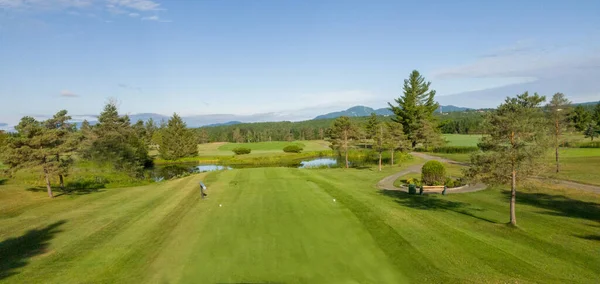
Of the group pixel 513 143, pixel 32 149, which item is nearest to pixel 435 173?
pixel 513 143

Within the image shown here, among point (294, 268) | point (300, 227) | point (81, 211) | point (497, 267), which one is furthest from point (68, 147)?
point (497, 267)

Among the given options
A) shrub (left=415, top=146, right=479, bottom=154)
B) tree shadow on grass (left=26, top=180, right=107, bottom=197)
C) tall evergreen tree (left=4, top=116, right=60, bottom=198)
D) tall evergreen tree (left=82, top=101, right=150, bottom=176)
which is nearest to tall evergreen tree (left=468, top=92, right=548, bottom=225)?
tall evergreen tree (left=4, top=116, right=60, bottom=198)

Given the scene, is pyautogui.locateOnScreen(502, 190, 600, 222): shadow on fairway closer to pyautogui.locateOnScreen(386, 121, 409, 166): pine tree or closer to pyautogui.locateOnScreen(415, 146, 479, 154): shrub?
pyautogui.locateOnScreen(386, 121, 409, 166): pine tree

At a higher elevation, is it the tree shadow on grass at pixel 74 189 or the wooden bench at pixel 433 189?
the tree shadow on grass at pixel 74 189

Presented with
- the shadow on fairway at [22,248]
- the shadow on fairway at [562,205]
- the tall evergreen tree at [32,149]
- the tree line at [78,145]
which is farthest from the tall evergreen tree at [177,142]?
the shadow on fairway at [562,205]

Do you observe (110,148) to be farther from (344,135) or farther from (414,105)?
(414,105)

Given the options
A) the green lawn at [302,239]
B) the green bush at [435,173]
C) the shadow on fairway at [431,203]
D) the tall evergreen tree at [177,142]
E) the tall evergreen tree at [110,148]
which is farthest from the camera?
the tall evergreen tree at [177,142]

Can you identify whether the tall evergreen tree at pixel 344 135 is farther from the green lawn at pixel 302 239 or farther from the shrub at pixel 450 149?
the shrub at pixel 450 149
